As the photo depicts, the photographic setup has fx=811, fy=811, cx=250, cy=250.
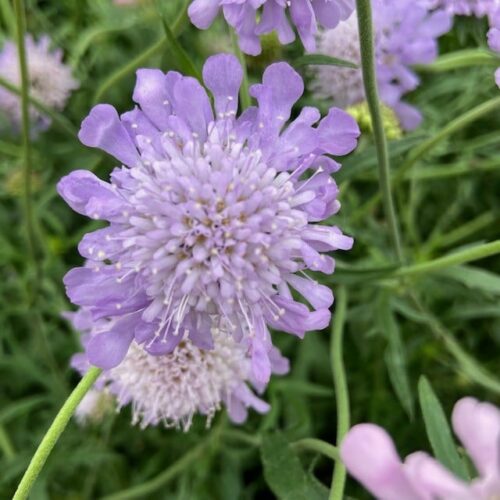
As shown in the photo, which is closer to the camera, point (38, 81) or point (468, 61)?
point (468, 61)

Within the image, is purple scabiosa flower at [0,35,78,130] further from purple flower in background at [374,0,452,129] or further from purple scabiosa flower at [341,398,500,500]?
purple scabiosa flower at [341,398,500,500]

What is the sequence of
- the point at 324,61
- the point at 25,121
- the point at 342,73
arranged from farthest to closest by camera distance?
the point at 342,73
the point at 25,121
the point at 324,61

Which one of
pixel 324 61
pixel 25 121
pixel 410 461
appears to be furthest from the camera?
pixel 25 121

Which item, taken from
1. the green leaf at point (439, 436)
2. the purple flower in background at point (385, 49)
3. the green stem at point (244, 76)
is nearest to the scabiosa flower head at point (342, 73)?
the purple flower in background at point (385, 49)

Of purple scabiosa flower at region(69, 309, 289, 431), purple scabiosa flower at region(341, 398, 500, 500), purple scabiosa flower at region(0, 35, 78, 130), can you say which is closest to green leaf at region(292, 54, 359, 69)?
Answer: purple scabiosa flower at region(69, 309, 289, 431)

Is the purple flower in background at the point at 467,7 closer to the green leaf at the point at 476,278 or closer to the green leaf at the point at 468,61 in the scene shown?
the green leaf at the point at 468,61

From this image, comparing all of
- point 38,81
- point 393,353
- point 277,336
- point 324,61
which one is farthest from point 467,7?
point 38,81

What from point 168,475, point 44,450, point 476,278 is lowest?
point 168,475

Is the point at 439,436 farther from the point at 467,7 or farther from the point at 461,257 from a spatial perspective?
the point at 467,7
